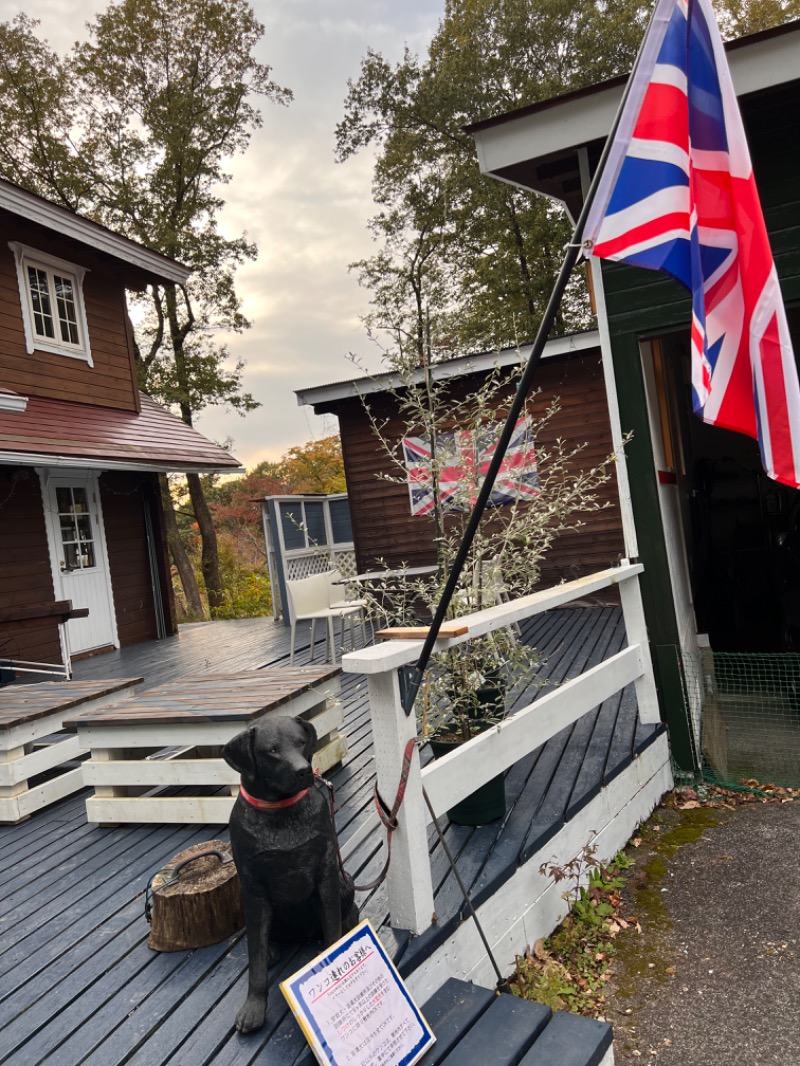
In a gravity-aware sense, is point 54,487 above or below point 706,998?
above

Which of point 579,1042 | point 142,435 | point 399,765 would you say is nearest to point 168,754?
point 399,765

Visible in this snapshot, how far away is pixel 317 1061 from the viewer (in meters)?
1.60

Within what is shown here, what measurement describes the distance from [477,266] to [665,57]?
15.4 metres

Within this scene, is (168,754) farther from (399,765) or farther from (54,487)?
(54,487)

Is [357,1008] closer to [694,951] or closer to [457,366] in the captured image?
[694,951]

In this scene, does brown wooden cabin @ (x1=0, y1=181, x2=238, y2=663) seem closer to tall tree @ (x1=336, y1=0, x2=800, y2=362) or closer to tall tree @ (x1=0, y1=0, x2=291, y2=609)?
tall tree @ (x1=0, y1=0, x2=291, y2=609)

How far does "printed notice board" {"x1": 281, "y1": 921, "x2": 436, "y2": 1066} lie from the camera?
5.19 ft

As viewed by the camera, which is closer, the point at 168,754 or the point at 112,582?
the point at 168,754

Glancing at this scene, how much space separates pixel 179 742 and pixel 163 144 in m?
16.4

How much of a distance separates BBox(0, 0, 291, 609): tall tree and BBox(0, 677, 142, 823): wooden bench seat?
12.2 m

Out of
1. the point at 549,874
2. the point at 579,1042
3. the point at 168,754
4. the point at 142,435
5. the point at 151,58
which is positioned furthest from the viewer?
the point at 151,58

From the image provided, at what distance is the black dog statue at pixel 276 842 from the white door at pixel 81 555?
665 centimetres

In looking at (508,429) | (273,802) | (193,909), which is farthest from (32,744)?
(508,429)

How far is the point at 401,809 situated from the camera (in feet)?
6.40
